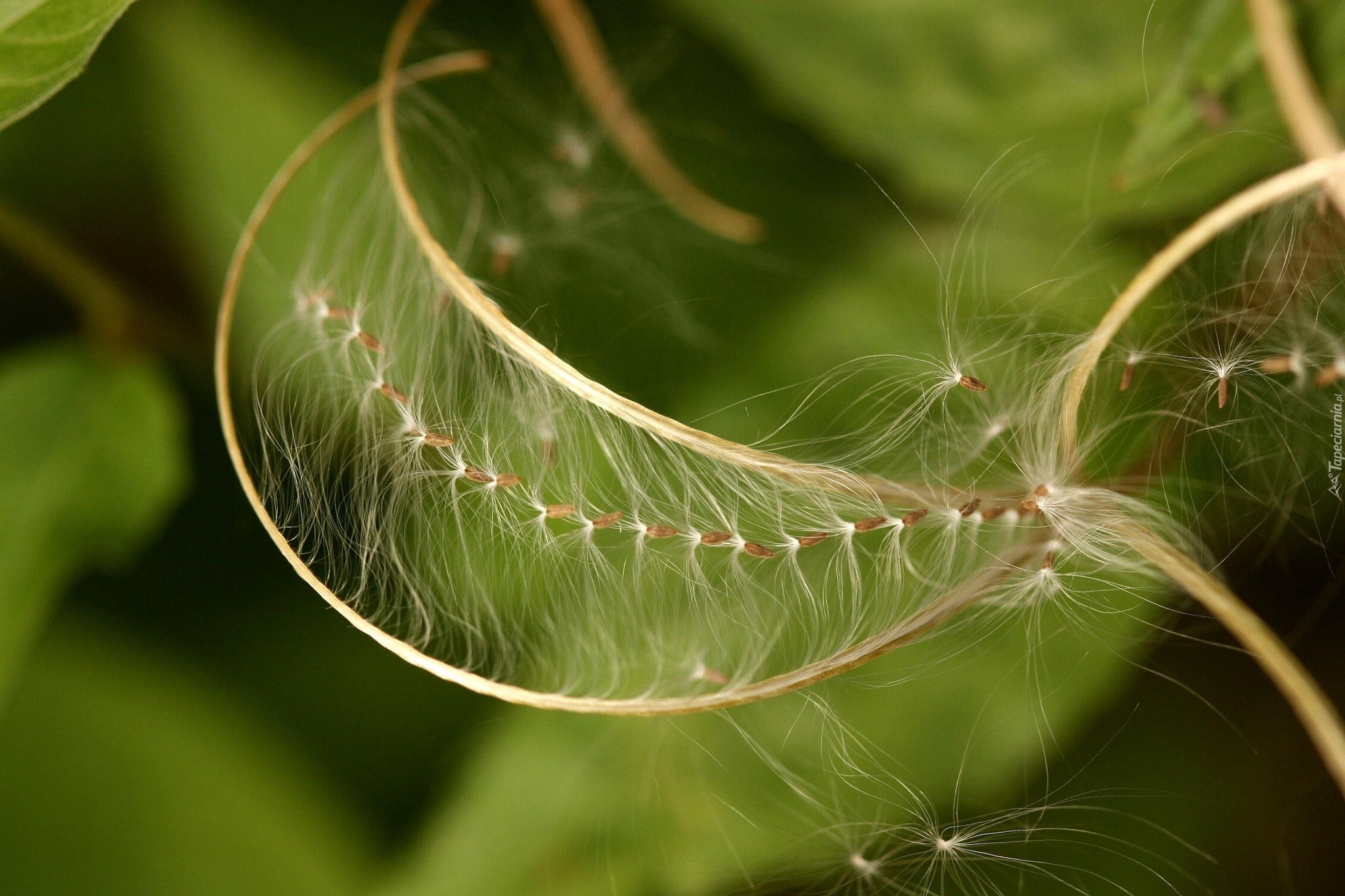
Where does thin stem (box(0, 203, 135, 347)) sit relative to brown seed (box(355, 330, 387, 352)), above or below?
below

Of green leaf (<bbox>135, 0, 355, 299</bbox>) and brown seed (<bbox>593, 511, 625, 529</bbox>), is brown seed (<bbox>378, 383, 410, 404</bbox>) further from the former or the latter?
green leaf (<bbox>135, 0, 355, 299</bbox>)

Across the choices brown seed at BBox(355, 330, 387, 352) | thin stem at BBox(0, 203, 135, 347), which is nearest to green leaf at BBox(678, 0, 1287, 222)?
brown seed at BBox(355, 330, 387, 352)

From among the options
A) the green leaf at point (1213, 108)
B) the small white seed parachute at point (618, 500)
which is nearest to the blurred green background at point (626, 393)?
the green leaf at point (1213, 108)

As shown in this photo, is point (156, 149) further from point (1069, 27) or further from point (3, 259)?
point (1069, 27)

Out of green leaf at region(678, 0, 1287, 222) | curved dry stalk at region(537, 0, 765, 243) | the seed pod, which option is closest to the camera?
the seed pod

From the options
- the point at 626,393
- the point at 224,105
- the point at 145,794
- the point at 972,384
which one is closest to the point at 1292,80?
the point at 972,384

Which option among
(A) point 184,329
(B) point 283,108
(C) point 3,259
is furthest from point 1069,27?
(C) point 3,259

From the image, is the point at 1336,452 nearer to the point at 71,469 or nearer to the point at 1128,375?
the point at 1128,375

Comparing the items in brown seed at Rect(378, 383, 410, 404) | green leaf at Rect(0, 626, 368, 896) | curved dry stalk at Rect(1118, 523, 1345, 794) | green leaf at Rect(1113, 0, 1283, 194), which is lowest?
green leaf at Rect(0, 626, 368, 896)
